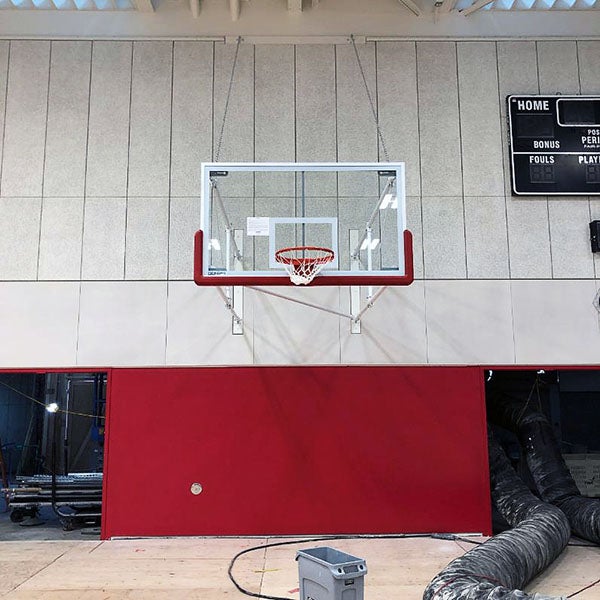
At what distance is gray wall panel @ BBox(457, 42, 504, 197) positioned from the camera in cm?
707

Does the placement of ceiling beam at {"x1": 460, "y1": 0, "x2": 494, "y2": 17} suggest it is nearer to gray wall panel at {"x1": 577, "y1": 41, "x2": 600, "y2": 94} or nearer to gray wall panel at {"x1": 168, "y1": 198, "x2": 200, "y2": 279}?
gray wall panel at {"x1": 577, "y1": 41, "x2": 600, "y2": 94}

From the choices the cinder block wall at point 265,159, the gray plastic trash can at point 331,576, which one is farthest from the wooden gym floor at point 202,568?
the cinder block wall at point 265,159

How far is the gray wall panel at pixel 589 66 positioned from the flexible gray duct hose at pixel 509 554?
480 centimetres

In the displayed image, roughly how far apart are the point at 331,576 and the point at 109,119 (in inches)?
228

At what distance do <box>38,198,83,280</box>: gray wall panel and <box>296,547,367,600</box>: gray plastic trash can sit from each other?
14.5 feet

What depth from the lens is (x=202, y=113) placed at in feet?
23.4

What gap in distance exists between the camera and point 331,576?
11.6 ft

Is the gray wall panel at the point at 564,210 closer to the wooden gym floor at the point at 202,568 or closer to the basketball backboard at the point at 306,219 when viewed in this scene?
the basketball backboard at the point at 306,219

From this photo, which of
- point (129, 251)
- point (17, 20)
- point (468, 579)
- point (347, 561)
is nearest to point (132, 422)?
point (129, 251)

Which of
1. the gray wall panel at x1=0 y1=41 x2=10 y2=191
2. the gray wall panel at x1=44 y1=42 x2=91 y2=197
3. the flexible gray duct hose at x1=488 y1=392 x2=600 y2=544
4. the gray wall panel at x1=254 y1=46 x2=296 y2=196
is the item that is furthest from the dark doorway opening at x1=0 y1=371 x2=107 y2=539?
the flexible gray duct hose at x1=488 y1=392 x2=600 y2=544

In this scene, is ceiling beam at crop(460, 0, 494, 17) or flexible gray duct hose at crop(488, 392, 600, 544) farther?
ceiling beam at crop(460, 0, 494, 17)

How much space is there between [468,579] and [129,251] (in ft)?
16.2

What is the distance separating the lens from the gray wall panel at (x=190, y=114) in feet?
23.0

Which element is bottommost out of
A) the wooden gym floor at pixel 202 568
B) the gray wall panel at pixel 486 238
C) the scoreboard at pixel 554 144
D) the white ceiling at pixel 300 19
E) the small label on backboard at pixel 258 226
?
the wooden gym floor at pixel 202 568
